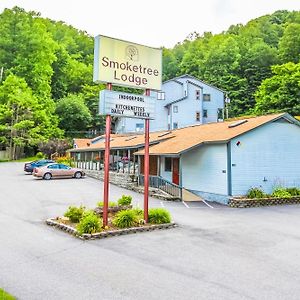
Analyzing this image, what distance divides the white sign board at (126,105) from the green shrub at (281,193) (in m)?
9.73

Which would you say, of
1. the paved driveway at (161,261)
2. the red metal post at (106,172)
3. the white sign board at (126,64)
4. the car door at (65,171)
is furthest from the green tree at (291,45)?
the red metal post at (106,172)

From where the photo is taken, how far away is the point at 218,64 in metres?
62.7

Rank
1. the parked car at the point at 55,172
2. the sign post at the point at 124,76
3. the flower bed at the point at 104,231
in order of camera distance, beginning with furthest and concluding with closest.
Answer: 1. the parked car at the point at 55,172
2. the sign post at the point at 124,76
3. the flower bed at the point at 104,231

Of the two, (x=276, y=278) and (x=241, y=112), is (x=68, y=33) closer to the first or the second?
(x=241, y=112)

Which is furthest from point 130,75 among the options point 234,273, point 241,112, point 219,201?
point 241,112

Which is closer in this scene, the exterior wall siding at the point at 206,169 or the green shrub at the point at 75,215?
the green shrub at the point at 75,215

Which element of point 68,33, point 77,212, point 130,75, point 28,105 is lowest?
point 77,212

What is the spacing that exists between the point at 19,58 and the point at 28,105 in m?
12.1

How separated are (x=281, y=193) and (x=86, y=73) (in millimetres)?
59066

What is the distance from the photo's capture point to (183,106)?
47.5 metres

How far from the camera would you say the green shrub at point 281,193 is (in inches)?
757

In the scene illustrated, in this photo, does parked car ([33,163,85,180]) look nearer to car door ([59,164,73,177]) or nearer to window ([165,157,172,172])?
car door ([59,164,73,177])

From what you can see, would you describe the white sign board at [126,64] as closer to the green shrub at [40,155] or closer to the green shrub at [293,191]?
the green shrub at [293,191]

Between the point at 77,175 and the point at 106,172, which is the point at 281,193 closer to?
the point at 106,172
